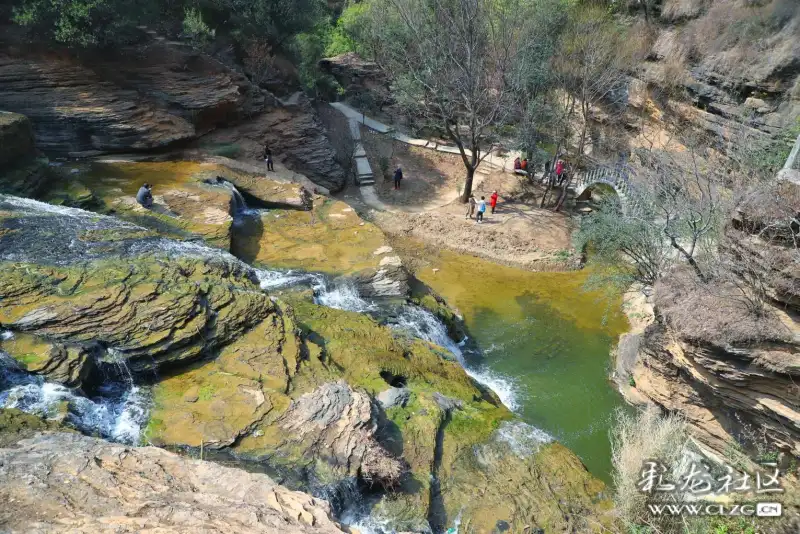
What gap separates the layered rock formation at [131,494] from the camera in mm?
5602

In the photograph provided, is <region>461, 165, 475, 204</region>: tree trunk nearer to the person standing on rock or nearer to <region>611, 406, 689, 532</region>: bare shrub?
the person standing on rock

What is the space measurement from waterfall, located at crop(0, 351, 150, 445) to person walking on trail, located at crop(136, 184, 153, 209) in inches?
319

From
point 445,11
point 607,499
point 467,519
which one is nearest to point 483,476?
point 467,519

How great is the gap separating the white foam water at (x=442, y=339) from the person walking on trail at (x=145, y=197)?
8.60m

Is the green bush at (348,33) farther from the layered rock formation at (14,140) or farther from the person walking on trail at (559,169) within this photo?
the layered rock formation at (14,140)


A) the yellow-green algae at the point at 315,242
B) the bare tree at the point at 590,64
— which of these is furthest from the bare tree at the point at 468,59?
the yellow-green algae at the point at 315,242

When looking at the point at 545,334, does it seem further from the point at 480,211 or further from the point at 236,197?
the point at 236,197

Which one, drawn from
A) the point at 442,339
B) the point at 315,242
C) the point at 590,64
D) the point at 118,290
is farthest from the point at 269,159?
the point at 590,64

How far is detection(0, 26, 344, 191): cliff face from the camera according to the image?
61.5ft

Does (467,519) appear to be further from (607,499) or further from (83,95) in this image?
(83,95)

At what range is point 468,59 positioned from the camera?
68.4 feet

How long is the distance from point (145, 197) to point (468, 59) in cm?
1306

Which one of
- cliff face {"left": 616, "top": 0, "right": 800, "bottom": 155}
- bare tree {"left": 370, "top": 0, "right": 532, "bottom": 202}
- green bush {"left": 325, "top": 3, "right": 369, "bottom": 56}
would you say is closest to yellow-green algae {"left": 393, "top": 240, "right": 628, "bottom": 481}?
bare tree {"left": 370, "top": 0, "right": 532, "bottom": 202}

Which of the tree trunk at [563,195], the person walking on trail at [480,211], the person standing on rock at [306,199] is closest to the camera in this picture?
the person standing on rock at [306,199]
